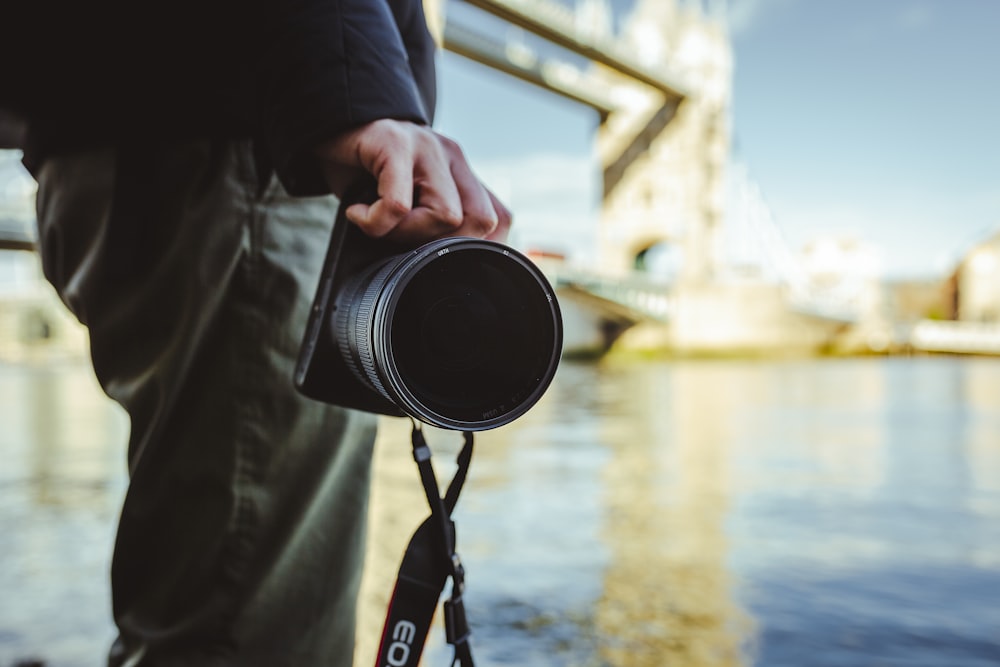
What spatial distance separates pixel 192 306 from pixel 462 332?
19 cm

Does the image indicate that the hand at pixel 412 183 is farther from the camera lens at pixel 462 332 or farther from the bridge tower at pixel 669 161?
the bridge tower at pixel 669 161

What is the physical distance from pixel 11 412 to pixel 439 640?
5.09 metres

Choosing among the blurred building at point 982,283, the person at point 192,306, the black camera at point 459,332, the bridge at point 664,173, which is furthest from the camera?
the blurred building at point 982,283

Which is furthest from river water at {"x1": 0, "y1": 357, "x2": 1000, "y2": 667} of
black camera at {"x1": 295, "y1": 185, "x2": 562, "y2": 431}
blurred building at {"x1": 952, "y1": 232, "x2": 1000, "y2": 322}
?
blurred building at {"x1": 952, "y1": 232, "x2": 1000, "y2": 322}

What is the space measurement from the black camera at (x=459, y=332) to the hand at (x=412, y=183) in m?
0.02

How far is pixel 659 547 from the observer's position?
58.6 inches

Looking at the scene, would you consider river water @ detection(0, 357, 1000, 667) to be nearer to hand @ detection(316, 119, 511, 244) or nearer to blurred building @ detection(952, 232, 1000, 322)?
hand @ detection(316, 119, 511, 244)

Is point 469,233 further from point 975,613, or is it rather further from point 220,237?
point 975,613

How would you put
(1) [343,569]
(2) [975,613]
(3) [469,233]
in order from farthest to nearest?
(2) [975,613] < (1) [343,569] < (3) [469,233]

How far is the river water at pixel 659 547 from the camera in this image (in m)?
1.01

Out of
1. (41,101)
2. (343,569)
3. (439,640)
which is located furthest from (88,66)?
(439,640)

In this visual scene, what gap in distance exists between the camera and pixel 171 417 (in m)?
0.51

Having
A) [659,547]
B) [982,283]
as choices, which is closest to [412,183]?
[659,547]

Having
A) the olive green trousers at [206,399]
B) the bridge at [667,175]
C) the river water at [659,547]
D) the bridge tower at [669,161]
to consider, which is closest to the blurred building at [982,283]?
the bridge at [667,175]
